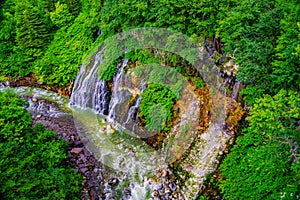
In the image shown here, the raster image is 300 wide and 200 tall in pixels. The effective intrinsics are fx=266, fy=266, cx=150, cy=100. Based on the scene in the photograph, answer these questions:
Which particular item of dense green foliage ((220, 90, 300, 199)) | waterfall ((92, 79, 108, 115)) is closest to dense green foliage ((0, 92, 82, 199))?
waterfall ((92, 79, 108, 115))

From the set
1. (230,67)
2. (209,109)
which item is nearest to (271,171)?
(209,109)

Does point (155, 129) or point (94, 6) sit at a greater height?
point (94, 6)

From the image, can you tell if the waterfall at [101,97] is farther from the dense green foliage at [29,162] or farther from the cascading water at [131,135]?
the dense green foliage at [29,162]

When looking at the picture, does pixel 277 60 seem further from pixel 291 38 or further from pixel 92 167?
pixel 92 167

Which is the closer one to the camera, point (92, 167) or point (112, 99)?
point (92, 167)

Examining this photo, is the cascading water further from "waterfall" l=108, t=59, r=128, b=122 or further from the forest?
the forest

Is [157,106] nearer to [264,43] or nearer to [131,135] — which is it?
[131,135]
